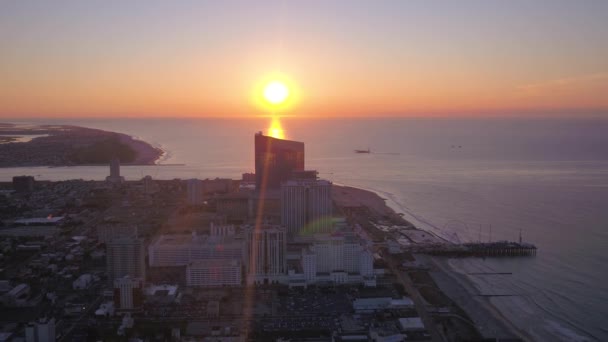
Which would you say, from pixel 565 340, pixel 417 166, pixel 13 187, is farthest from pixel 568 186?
pixel 13 187

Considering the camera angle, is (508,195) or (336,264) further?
(508,195)

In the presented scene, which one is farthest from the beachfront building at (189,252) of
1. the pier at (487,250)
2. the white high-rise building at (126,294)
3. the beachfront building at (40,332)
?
the pier at (487,250)

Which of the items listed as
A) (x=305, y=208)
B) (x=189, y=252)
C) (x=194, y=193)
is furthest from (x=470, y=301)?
(x=194, y=193)

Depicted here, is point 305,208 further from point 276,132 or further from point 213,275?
point 276,132

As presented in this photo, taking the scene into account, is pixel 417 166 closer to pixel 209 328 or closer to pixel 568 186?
pixel 568 186

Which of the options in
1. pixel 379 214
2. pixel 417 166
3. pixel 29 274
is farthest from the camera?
pixel 417 166

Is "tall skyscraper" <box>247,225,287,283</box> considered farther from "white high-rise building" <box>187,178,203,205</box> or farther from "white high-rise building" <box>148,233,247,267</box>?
"white high-rise building" <box>187,178,203,205</box>
